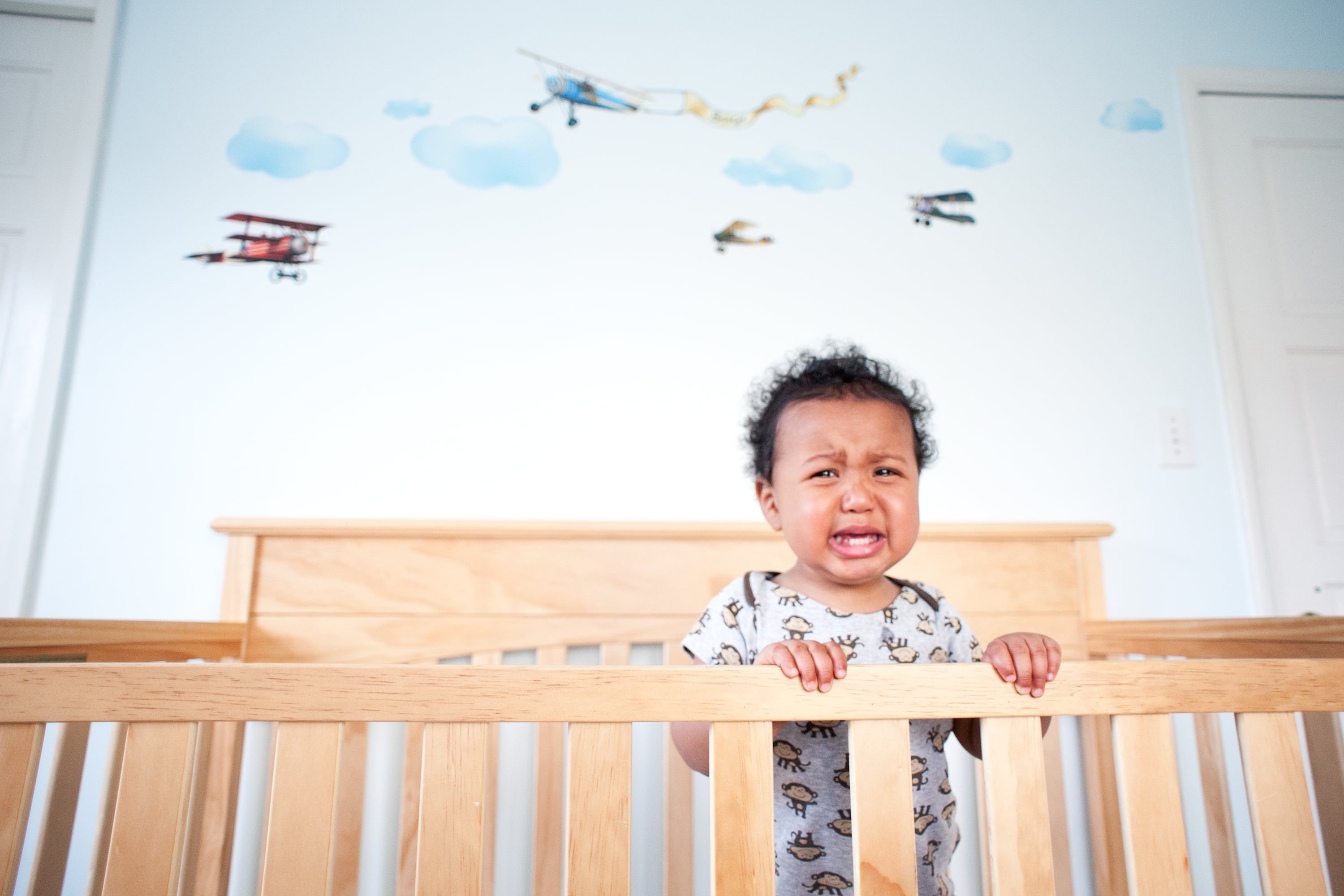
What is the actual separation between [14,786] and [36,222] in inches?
47.8

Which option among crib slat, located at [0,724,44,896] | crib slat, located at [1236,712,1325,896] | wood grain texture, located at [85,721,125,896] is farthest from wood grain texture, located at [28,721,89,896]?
crib slat, located at [1236,712,1325,896]

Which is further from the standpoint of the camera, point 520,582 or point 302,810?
point 520,582

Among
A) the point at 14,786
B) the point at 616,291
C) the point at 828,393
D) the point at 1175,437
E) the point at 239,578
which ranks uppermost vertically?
the point at 616,291

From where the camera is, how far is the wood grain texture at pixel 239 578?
44.2 inches

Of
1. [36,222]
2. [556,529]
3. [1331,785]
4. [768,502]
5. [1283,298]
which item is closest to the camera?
[1331,785]

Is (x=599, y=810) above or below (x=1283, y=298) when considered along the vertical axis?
below

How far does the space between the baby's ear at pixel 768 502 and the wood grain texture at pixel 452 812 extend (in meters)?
0.41

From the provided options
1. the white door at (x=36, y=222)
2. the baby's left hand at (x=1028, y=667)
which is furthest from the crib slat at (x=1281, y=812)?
the white door at (x=36, y=222)

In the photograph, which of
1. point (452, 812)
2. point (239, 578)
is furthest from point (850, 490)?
point (239, 578)

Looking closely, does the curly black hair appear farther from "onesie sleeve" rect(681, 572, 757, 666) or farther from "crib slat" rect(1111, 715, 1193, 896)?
"crib slat" rect(1111, 715, 1193, 896)

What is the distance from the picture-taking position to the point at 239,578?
3.72 feet

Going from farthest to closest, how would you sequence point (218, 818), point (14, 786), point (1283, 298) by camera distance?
point (1283, 298) → point (218, 818) → point (14, 786)

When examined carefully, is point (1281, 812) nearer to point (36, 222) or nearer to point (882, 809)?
point (882, 809)

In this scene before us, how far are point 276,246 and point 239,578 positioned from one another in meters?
0.55
